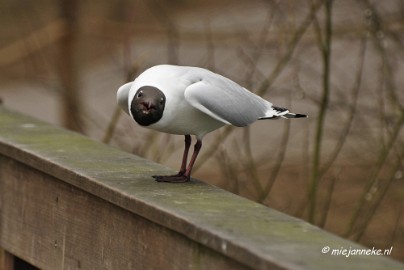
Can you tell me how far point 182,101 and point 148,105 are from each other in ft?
0.46

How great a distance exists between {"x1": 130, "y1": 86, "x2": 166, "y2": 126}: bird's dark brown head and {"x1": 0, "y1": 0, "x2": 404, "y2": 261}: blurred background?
1228 millimetres

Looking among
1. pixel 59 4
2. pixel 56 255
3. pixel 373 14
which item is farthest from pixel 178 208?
pixel 59 4

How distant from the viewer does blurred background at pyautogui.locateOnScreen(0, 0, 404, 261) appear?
4.74 meters

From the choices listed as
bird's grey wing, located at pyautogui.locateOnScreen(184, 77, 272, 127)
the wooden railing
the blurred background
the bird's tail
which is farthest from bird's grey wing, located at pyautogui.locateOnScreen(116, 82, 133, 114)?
the blurred background

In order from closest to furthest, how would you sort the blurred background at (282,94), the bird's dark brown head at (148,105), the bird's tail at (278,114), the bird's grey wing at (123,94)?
the bird's dark brown head at (148,105), the bird's grey wing at (123,94), the bird's tail at (278,114), the blurred background at (282,94)

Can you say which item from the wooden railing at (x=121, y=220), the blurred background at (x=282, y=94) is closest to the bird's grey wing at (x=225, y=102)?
the wooden railing at (x=121, y=220)

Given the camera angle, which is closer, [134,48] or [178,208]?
[178,208]

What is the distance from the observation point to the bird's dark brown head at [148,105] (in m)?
3.17

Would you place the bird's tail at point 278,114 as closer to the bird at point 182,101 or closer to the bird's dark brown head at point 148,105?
the bird at point 182,101

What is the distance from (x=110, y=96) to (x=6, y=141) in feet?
25.7

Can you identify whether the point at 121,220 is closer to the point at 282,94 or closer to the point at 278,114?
the point at 278,114

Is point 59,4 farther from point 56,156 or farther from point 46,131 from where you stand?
point 56,156

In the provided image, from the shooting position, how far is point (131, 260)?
2.70 meters

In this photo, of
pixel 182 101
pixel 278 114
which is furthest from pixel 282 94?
pixel 182 101
